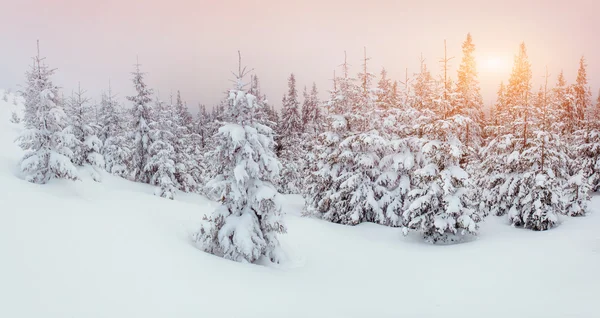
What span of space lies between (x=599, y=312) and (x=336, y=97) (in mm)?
18319

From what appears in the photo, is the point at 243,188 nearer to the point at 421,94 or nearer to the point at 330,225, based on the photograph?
the point at 330,225

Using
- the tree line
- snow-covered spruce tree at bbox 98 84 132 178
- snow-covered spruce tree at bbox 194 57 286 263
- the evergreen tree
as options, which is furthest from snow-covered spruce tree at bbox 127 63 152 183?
the evergreen tree

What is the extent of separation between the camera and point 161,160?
32.3 meters

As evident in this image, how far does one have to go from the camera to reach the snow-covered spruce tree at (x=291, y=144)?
48.9 metres

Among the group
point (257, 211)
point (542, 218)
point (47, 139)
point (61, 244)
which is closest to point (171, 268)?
point (61, 244)

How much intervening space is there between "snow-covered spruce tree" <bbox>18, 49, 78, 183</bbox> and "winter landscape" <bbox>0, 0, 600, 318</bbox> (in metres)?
0.08

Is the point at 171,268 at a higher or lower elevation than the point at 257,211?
lower

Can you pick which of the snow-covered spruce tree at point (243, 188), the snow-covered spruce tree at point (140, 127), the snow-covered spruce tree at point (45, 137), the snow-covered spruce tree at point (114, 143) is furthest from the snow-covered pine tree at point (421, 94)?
the snow-covered spruce tree at point (114, 143)

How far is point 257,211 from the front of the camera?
510 inches

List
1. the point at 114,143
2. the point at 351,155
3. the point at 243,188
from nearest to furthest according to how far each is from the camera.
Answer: the point at 243,188 < the point at 351,155 < the point at 114,143

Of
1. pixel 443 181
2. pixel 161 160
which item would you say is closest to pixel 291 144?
pixel 161 160

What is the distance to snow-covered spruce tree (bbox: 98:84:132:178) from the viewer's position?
3665 cm

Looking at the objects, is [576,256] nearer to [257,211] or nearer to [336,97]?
[257,211]

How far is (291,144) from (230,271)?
40595mm
